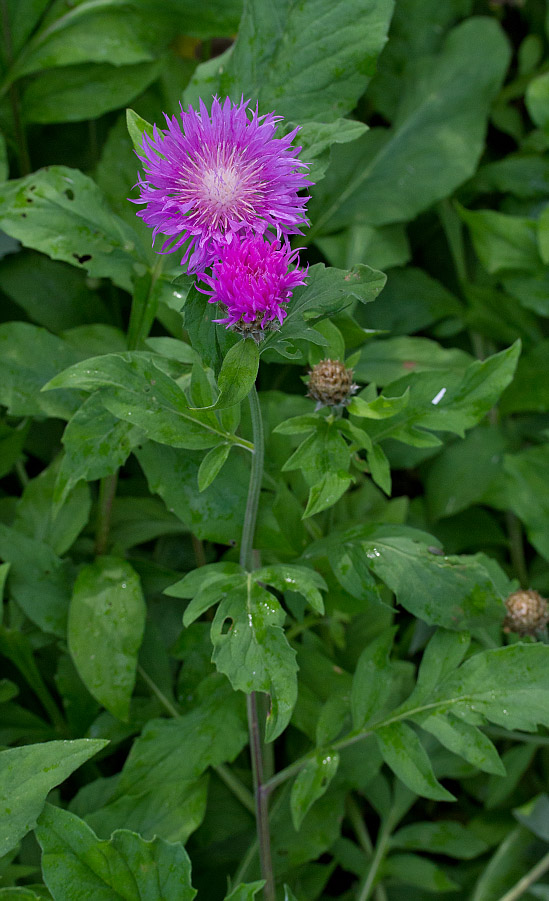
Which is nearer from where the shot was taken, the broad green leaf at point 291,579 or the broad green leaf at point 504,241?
the broad green leaf at point 291,579

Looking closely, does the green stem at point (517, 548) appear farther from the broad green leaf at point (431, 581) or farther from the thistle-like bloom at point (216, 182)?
the thistle-like bloom at point (216, 182)

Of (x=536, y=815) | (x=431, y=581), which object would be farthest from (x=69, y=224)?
(x=536, y=815)

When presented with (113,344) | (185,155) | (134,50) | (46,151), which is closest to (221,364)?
(185,155)

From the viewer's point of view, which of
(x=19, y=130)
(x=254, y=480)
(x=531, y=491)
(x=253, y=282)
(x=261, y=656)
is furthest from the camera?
(x=19, y=130)

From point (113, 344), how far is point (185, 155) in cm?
72

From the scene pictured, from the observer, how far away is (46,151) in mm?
1914

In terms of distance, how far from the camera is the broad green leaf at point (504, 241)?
1.85 meters

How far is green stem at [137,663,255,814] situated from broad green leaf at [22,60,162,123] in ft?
4.04

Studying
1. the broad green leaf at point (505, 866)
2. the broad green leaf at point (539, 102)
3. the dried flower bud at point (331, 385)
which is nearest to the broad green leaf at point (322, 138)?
the dried flower bud at point (331, 385)

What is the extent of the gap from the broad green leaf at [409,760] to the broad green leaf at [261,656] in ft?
0.93

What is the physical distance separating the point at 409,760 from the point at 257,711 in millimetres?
263

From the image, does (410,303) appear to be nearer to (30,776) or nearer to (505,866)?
(505,866)

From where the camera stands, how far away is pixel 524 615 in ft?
4.68

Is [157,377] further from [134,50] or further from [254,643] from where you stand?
[134,50]
